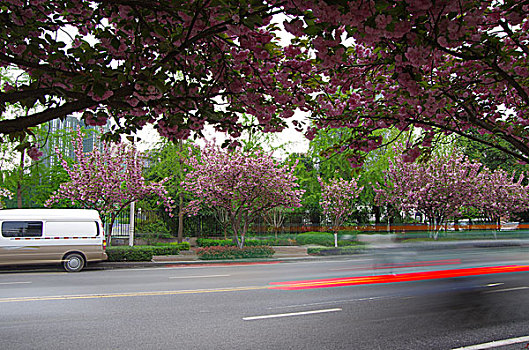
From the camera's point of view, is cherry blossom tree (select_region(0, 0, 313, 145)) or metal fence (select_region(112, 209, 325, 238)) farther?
metal fence (select_region(112, 209, 325, 238))

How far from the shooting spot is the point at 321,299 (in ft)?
30.5

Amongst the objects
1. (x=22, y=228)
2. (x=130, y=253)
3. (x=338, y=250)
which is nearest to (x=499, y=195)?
(x=338, y=250)

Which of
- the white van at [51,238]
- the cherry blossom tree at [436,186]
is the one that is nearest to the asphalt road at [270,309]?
the white van at [51,238]

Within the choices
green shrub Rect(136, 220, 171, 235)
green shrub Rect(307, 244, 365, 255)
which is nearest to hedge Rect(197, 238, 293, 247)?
green shrub Rect(136, 220, 171, 235)

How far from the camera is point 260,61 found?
16.8 ft

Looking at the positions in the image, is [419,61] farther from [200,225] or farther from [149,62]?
[200,225]

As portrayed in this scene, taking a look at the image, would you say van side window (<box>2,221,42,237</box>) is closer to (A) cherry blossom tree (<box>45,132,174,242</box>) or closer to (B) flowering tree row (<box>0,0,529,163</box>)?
(A) cherry blossom tree (<box>45,132,174,242</box>)

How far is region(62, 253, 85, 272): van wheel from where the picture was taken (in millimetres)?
14375

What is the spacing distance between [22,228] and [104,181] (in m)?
4.51

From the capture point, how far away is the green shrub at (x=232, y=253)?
1856cm

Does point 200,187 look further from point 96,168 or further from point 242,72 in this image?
point 242,72

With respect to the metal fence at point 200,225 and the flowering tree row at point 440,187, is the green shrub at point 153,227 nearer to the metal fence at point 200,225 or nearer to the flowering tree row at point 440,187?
the metal fence at point 200,225

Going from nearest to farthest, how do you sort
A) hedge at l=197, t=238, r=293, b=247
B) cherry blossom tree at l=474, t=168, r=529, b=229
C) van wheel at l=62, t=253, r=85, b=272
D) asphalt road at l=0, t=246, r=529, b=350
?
1. asphalt road at l=0, t=246, r=529, b=350
2. van wheel at l=62, t=253, r=85, b=272
3. hedge at l=197, t=238, r=293, b=247
4. cherry blossom tree at l=474, t=168, r=529, b=229

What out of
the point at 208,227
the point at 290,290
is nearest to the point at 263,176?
the point at 290,290
